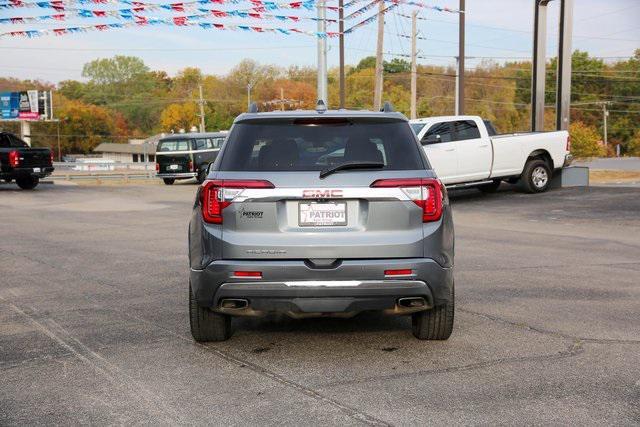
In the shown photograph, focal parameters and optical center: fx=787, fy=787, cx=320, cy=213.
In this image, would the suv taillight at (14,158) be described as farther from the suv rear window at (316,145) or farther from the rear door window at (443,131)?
the suv rear window at (316,145)

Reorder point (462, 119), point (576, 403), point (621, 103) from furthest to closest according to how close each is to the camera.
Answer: point (621, 103), point (462, 119), point (576, 403)

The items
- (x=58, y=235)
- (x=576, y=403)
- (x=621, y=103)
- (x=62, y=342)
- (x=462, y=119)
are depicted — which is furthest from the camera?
(x=621, y=103)

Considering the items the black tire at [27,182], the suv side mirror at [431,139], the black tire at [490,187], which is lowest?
the black tire at [27,182]

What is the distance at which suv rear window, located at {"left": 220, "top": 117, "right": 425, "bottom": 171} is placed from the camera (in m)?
5.54

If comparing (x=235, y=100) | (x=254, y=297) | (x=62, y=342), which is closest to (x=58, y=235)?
(x=62, y=342)

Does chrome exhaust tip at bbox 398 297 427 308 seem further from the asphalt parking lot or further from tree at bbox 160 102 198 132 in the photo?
tree at bbox 160 102 198 132

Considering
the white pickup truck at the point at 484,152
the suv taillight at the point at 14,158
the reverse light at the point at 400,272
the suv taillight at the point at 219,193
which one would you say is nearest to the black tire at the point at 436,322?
the reverse light at the point at 400,272

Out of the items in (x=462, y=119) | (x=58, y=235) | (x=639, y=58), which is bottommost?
(x=58, y=235)

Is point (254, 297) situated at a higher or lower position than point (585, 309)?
higher

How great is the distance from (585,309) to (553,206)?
469 inches

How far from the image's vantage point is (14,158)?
27.9 meters

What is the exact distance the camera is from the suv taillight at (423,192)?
17.7 ft

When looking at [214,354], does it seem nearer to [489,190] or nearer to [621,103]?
[489,190]

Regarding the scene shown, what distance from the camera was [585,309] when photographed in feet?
23.6
